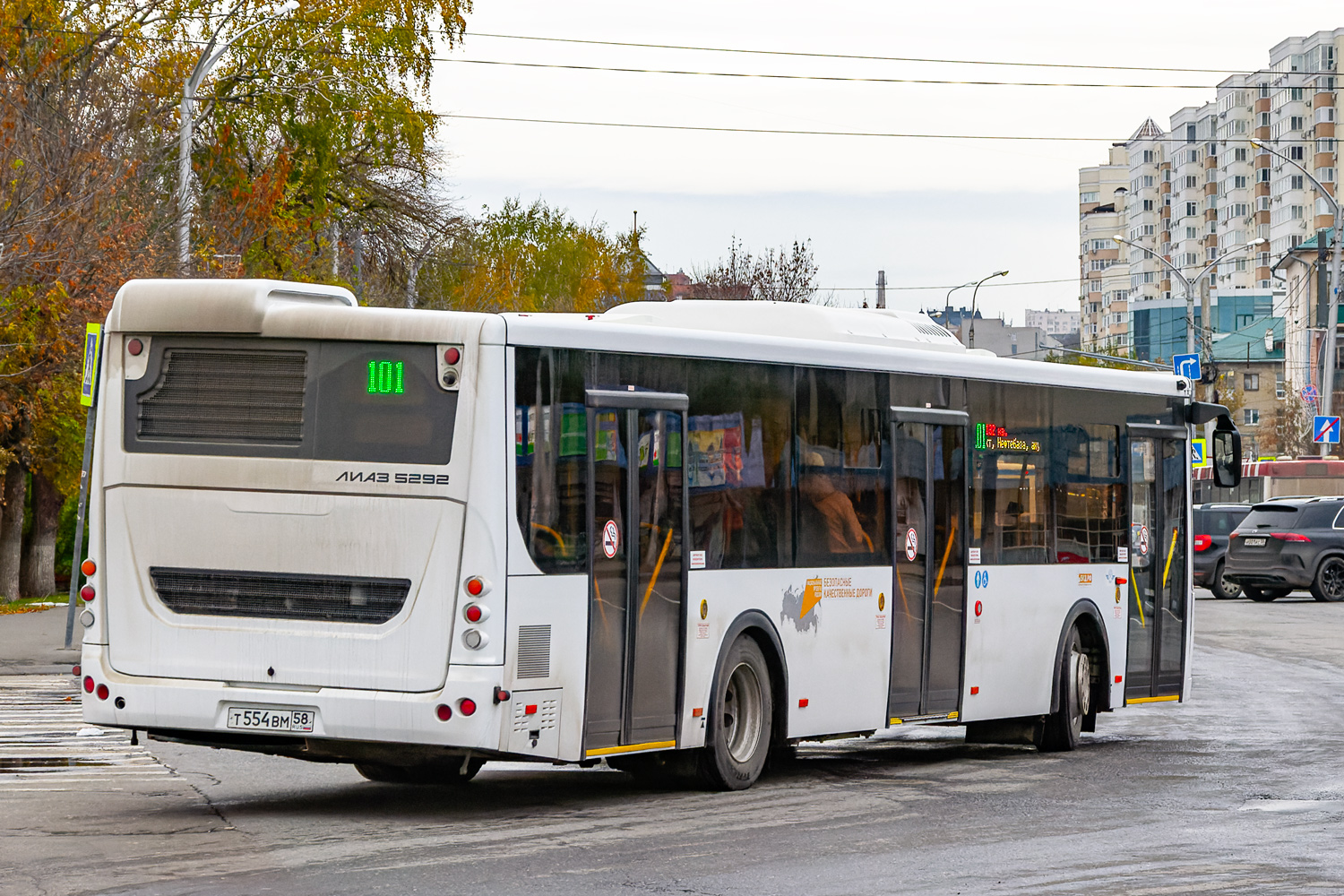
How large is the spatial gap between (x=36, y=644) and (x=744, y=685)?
14313 millimetres

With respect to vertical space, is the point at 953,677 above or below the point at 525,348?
below

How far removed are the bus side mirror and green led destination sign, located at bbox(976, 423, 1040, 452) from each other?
8.79 feet

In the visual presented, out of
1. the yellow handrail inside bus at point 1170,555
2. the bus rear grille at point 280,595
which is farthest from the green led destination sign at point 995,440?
the bus rear grille at point 280,595

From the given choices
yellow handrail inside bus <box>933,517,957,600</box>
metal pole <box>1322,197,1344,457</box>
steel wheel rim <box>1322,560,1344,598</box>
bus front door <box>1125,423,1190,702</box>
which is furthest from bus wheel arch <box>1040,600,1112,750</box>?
metal pole <box>1322,197,1344,457</box>

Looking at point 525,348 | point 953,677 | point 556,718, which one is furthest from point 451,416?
point 953,677

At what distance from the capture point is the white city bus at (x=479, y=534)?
10.0 m

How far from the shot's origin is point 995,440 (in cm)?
1427

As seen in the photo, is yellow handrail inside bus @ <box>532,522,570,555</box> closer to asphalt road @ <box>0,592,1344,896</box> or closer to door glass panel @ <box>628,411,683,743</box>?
door glass panel @ <box>628,411,683,743</box>

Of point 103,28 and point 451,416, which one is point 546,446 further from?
point 103,28

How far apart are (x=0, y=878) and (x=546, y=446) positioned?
3.36 meters

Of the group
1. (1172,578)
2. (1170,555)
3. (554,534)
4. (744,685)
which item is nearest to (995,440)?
(1170,555)

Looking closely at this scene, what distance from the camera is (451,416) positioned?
10.0 m

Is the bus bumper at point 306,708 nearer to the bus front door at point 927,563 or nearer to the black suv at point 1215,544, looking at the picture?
the bus front door at point 927,563

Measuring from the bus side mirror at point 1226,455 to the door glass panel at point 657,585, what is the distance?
6808 millimetres
